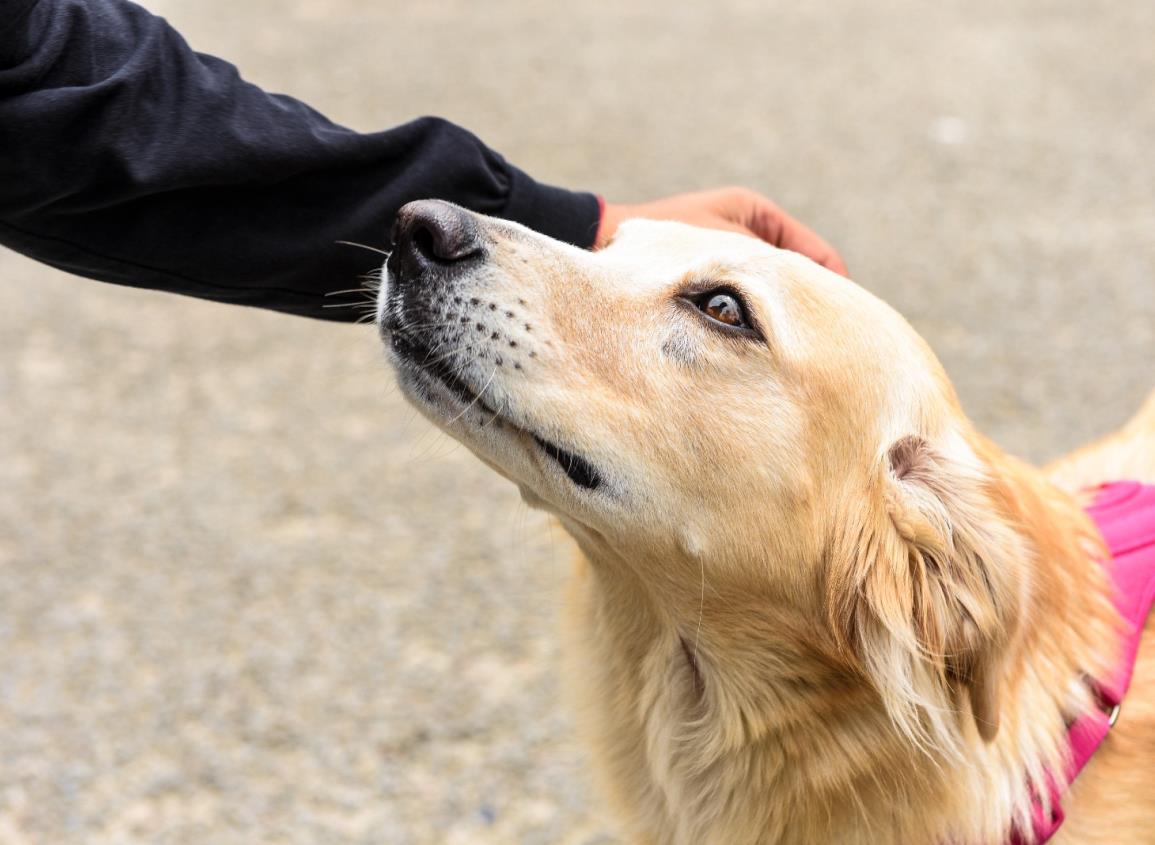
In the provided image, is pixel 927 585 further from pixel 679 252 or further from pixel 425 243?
pixel 425 243

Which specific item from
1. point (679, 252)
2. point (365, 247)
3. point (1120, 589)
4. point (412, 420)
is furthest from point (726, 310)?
point (412, 420)

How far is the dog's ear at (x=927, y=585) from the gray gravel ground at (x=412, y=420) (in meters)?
1.38

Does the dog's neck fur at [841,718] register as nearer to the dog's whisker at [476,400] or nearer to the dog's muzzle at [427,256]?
the dog's whisker at [476,400]

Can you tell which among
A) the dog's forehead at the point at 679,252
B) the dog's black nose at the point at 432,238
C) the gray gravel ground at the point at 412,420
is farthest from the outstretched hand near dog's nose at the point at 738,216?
the gray gravel ground at the point at 412,420

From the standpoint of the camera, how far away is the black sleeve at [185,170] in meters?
1.89

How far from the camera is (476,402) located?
1954 mm

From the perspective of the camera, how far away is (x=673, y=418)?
199 centimetres

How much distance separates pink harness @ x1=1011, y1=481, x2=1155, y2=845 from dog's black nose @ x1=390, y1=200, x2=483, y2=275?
55.4 inches

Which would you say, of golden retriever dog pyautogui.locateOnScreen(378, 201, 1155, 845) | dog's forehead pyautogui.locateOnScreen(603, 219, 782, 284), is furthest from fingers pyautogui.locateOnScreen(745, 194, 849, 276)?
golden retriever dog pyautogui.locateOnScreen(378, 201, 1155, 845)

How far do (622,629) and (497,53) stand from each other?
707cm

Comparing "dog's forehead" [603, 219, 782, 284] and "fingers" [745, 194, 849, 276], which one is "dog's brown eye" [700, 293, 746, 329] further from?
"fingers" [745, 194, 849, 276]

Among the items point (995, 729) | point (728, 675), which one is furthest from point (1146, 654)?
point (728, 675)

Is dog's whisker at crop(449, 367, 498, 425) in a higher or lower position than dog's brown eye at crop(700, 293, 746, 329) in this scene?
lower

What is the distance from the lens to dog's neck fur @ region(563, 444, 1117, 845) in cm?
200
